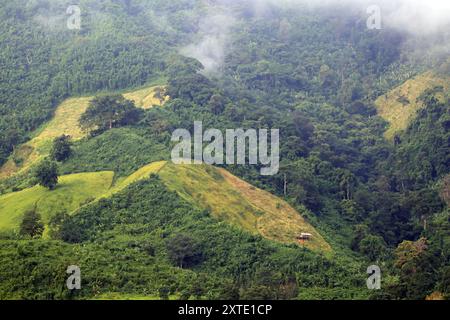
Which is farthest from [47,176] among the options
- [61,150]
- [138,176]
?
[138,176]

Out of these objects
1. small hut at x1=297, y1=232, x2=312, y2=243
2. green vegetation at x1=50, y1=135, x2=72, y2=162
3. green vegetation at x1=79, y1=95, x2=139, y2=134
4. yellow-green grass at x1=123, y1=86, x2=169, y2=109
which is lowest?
small hut at x1=297, y1=232, x2=312, y2=243

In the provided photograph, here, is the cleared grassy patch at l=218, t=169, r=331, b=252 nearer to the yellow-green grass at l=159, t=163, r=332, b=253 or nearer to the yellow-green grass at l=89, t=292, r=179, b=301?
the yellow-green grass at l=159, t=163, r=332, b=253

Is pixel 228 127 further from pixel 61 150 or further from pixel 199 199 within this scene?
pixel 199 199

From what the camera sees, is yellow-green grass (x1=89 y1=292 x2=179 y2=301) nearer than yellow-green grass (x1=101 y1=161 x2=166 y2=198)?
Yes

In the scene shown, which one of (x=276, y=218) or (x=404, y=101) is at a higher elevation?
(x=404, y=101)

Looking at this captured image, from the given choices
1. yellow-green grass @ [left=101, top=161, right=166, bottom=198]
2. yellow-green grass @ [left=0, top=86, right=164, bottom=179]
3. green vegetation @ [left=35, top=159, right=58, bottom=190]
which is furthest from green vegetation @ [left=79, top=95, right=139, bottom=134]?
green vegetation @ [left=35, top=159, right=58, bottom=190]

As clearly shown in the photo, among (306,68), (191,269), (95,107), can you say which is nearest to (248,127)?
(95,107)

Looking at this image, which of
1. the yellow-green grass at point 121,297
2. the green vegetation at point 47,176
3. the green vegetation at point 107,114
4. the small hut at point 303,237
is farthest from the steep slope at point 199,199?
the yellow-green grass at point 121,297
